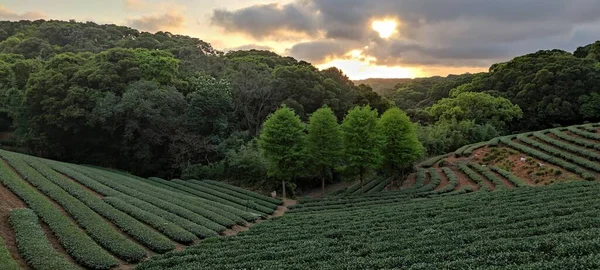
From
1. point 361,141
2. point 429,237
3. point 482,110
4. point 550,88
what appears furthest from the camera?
point 550,88

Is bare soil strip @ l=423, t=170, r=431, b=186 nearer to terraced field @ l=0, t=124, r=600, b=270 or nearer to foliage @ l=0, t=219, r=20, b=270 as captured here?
terraced field @ l=0, t=124, r=600, b=270

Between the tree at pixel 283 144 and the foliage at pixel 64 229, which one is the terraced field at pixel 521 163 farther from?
the foliage at pixel 64 229

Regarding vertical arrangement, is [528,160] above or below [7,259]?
below

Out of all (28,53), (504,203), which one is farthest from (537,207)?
(28,53)

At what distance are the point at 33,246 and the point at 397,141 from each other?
101 ft

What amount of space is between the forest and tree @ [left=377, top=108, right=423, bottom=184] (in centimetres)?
160

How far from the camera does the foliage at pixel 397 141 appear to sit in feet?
125

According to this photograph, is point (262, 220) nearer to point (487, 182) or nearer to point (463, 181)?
point (463, 181)

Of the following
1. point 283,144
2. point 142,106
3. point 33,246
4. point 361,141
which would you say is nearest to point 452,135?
point 361,141

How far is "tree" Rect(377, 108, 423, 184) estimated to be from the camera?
3803cm

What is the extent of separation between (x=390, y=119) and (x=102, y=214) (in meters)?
27.2

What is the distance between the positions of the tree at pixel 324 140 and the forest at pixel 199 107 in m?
1.59

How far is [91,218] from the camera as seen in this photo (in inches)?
777

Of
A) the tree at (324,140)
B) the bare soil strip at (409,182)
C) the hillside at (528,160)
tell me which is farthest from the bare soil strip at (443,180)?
the tree at (324,140)
